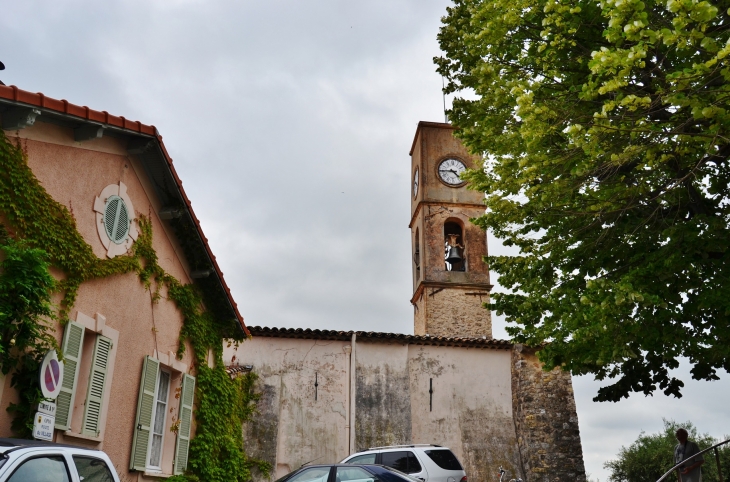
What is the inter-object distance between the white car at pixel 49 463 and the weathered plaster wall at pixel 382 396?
44.2ft

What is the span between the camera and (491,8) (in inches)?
404

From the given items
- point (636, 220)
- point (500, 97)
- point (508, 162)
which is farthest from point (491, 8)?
point (636, 220)

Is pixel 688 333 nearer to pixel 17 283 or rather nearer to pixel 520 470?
pixel 17 283

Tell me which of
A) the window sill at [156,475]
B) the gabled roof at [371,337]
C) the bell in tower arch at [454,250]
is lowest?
the window sill at [156,475]

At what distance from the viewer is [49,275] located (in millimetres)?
7367

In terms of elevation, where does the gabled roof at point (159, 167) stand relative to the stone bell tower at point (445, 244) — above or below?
below

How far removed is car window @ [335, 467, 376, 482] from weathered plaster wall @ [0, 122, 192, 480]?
3121 millimetres

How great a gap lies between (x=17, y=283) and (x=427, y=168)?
23.5 m

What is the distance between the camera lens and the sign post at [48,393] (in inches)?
287

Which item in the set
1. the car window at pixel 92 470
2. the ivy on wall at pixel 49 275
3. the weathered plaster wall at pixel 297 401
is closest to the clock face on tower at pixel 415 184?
the weathered plaster wall at pixel 297 401

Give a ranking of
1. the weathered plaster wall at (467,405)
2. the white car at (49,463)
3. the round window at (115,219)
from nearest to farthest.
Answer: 1. the white car at (49,463)
2. the round window at (115,219)
3. the weathered plaster wall at (467,405)

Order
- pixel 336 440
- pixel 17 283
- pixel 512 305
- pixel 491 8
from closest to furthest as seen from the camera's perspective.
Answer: pixel 17 283 → pixel 491 8 → pixel 512 305 → pixel 336 440

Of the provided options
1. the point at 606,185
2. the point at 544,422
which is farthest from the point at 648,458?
the point at 606,185

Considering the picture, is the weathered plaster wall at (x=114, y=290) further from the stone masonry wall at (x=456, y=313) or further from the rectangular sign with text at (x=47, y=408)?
the stone masonry wall at (x=456, y=313)
